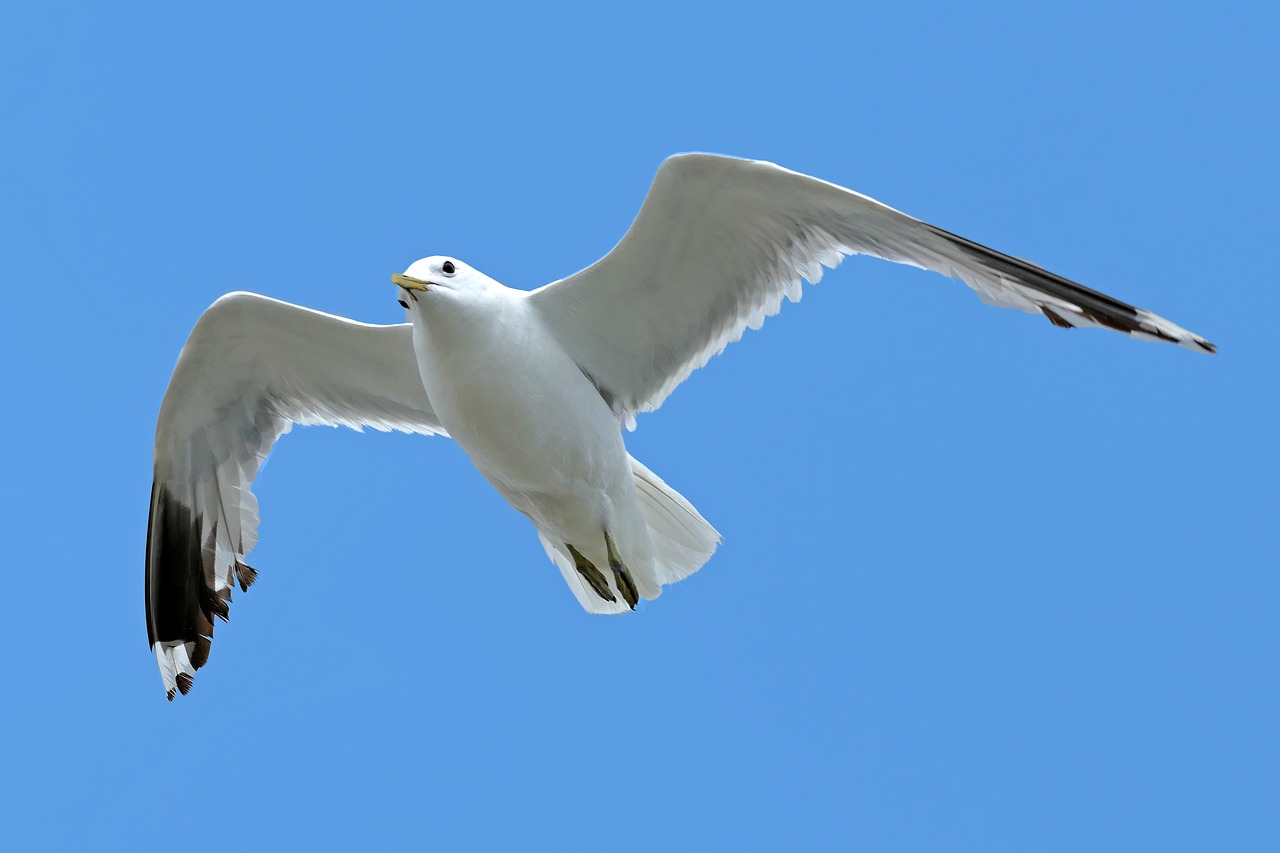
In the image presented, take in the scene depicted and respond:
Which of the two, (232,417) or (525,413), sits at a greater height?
(232,417)

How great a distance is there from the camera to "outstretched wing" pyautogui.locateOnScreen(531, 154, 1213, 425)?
5.86 m

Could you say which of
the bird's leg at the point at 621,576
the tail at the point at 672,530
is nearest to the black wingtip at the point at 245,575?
the bird's leg at the point at 621,576

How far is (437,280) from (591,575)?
1.47m

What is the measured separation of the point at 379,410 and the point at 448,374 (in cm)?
119

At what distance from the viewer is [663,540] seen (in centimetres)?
689

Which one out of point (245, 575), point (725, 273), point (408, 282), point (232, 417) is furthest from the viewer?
point (245, 575)

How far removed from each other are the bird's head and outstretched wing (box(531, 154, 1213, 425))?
1.22 feet

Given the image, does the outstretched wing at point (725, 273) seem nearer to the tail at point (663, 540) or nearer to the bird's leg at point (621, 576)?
the tail at point (663, 540)

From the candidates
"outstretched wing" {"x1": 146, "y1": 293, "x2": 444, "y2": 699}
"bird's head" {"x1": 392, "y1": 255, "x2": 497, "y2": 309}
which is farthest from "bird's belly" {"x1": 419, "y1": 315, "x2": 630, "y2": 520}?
"outstretched wing" {"x1": 146, "y1": 293, "x2": 444, "y2": 699}

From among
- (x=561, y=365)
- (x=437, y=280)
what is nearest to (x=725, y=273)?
(x=561, y=365)

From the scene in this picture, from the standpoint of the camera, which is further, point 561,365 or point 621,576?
point 621,576

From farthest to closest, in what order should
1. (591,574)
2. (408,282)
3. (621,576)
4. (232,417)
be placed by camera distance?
(232,417) → (591,574) → (621,576) → (408,282)

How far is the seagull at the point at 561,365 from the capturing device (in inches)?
237

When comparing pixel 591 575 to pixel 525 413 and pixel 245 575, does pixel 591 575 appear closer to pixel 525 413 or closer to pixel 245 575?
pixel 525 413
